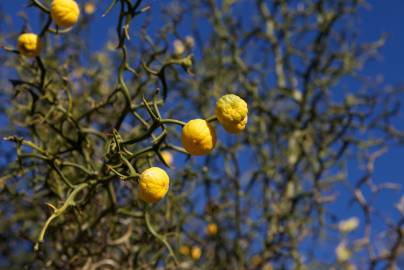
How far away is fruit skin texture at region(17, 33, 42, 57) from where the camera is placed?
3.71ft

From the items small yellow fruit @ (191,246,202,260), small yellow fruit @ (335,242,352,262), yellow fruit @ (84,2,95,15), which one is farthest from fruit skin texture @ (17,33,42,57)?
small yellow fruit @ (335,242,352,262)

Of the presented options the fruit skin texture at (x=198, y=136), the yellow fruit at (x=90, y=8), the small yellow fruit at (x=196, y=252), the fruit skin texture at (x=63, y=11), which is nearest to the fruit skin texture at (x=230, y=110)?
the fruit skin texture at (x=198, y=136)

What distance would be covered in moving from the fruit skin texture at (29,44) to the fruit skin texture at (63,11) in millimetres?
61

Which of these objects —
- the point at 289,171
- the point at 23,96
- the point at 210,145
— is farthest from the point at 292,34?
the point at 210,145

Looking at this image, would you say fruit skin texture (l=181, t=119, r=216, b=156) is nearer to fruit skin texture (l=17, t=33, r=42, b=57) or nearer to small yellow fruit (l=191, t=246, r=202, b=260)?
fruit skin texture (l=17, t=33, r=42, b=57)

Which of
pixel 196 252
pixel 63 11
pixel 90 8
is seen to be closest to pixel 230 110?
pixel 63 11

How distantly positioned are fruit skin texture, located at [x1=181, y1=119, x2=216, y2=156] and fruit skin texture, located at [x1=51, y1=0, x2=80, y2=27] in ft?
1.41

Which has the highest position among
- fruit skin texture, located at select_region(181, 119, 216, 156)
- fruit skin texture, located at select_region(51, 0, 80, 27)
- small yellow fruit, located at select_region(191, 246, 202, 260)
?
fruit skin texture, located at select_region(51, 0, 80, 27)

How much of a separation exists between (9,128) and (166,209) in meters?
0.77

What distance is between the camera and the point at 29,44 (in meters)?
1.13

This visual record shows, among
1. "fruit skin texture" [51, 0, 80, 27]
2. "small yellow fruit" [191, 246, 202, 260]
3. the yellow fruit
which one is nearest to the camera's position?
"fruit skin texture" [51, 0, 80, 27]

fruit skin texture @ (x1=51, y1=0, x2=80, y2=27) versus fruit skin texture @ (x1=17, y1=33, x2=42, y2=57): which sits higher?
fruit skin texture @ (x1=51, y1=0, x2=80, y2=27)

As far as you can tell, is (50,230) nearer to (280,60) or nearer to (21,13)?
(21,13)

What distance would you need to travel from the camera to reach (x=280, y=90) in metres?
2.84
